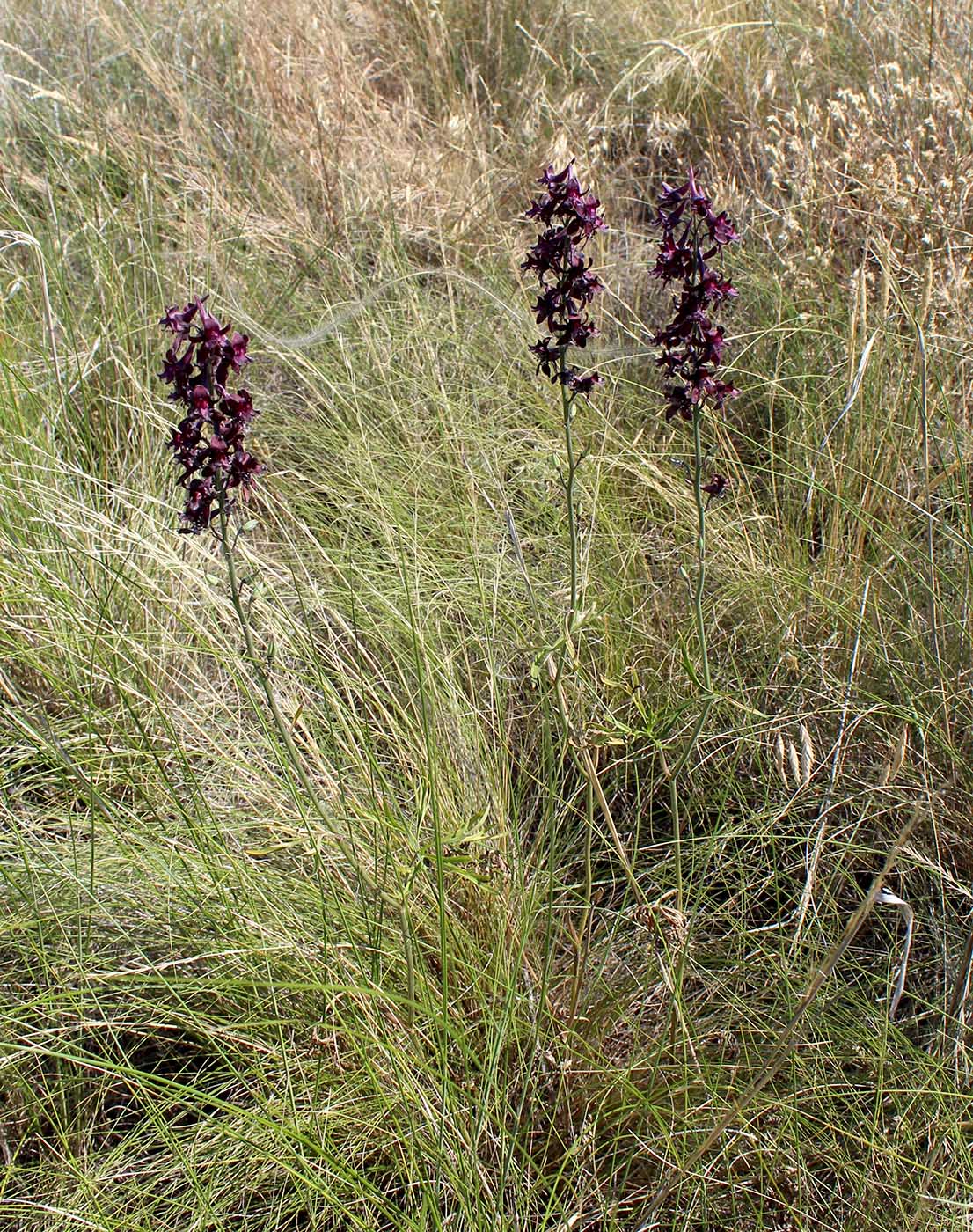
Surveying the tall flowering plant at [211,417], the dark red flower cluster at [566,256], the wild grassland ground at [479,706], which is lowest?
the wild grassland ground at [479,706]

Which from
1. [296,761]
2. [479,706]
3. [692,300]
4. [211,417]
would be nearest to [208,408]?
[211,417]

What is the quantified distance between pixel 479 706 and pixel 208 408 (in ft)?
3.13

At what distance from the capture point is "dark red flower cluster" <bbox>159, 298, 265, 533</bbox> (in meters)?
1.44

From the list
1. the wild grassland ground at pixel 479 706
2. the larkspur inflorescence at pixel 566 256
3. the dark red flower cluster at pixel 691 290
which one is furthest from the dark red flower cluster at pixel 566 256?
the wild grassland ground at pixel 479 706

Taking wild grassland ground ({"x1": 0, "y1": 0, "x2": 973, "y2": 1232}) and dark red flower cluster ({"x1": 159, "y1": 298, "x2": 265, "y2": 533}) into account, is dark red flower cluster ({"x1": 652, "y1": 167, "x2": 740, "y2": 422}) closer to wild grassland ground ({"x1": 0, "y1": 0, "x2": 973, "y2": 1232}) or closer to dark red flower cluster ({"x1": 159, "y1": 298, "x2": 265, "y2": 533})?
wild grassland ground ({"x1": 0, "y1": 0, "x2": 973, "y2": 1232})

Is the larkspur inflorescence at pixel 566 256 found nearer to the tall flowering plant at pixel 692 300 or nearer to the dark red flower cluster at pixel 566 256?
the dark red flower cluster at pixel 566 256

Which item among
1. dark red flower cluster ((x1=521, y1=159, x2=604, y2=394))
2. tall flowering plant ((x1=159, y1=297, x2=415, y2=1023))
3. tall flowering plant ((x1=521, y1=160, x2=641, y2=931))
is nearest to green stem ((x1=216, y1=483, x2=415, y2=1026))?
tall flowering plant ((x1=159, y1=297, x2=415, y2=1023))

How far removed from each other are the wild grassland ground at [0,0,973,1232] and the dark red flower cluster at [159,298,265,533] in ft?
0.99

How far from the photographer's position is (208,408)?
144 cm

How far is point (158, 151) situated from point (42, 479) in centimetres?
211

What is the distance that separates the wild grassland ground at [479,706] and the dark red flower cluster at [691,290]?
40cm

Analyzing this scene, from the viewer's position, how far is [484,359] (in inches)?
118

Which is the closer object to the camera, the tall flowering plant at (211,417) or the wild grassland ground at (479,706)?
the tall flowering plant at (211,417)

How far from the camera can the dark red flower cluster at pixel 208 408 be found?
4.71 feet
